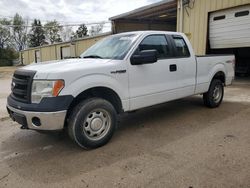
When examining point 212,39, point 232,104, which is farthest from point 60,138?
point 212,39

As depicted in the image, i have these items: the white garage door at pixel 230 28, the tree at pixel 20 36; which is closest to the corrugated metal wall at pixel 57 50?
the white garage door at pixel 230 28

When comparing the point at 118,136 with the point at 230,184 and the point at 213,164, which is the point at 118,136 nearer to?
the point at 213,164

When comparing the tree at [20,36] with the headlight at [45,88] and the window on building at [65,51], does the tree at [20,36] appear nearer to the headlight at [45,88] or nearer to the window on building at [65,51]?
the window on building at [65,51]

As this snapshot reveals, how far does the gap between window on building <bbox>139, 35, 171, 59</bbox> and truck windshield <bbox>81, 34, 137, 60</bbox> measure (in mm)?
238

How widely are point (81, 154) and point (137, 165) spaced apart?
3.07 feet

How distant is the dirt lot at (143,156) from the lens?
9.56 feet

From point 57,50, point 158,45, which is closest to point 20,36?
point 57,50

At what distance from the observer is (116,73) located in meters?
3.96

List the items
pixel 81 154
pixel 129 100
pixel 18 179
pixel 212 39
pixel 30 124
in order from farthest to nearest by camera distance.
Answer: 1. pixel 212 39
2. pixel 129 100
3. pixel 81 154
4. pixel 30 124
5. pixel 18 179

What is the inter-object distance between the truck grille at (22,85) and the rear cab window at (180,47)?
296cm

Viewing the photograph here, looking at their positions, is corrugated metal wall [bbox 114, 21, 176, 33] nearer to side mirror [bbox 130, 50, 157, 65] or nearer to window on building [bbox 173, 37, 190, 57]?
window on building [bbox 173, 37, 190, 57]

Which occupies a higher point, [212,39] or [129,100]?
[212,39]

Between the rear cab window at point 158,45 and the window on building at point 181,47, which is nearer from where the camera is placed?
the rear cab window at point 158,45

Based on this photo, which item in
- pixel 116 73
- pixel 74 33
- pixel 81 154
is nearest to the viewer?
pixel 81 154
